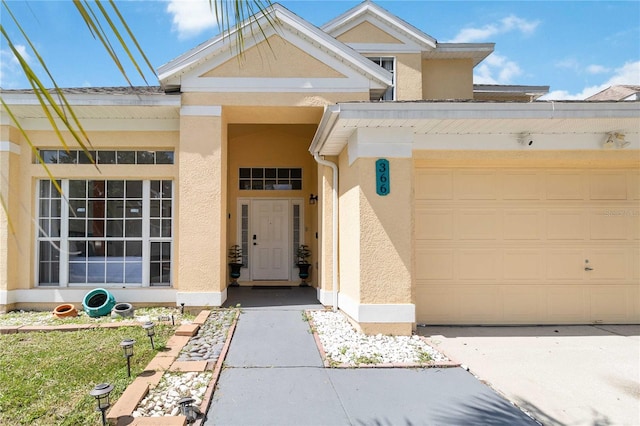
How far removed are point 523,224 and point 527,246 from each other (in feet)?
1.41

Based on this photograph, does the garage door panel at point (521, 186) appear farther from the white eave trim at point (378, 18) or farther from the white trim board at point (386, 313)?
the white eave trim at point (378, 18)

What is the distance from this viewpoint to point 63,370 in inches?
210

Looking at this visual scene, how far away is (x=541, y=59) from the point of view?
10.4 metres

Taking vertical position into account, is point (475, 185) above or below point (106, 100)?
below

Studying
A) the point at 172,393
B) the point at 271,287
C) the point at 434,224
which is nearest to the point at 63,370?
the point at 172,393

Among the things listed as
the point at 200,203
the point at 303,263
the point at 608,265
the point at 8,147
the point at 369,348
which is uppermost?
the point at 8,147

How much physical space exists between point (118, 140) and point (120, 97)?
1.11 metres

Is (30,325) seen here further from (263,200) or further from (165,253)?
(263,200)

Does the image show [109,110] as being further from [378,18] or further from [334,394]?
[378,18]

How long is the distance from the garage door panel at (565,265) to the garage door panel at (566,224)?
29cm

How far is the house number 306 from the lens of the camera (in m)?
7.00

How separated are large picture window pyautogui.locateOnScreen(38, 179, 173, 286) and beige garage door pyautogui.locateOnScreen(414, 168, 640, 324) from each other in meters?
5.74

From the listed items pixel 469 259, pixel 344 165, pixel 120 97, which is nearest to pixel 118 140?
pixel 120 97

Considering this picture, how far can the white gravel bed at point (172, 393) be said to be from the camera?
4.11 m
